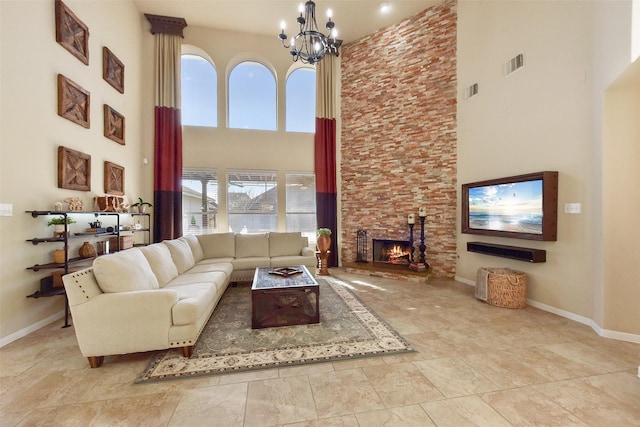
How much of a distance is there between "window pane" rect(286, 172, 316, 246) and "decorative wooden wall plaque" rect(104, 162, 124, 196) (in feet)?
10.0

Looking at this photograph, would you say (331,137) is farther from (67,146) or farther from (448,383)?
(448,383)

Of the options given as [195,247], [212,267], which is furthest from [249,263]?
[195,247]

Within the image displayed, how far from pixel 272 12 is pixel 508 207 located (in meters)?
5.32

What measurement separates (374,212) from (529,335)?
3.38m

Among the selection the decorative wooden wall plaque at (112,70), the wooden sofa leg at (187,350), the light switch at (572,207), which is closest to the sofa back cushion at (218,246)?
→ the wooden sofa leg at (187,350)

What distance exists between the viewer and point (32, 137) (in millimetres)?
2789

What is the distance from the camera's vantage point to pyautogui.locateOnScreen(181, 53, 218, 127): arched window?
5.65m

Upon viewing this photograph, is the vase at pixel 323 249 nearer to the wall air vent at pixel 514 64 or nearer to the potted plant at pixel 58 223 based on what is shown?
the potted plant at pixel 58 223

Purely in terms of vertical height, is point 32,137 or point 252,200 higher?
point 32,137

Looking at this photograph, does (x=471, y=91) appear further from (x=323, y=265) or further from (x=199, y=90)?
(x=199, y=90)

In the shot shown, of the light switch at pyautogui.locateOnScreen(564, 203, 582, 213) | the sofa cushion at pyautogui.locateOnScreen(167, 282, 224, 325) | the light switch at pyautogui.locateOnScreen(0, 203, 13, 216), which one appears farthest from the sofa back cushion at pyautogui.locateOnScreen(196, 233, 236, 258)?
the light switch at pyautogui.locateOnScreen(564, 203, 582, 213)

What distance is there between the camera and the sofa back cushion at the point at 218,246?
4.64m

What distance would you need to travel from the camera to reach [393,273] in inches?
190

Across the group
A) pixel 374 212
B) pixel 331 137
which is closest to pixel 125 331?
pixel 374 212
